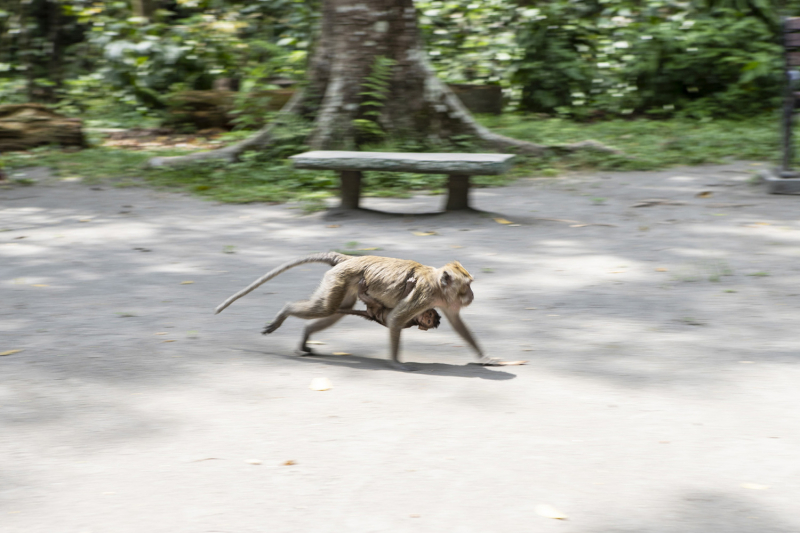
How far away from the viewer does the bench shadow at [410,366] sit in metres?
4.11

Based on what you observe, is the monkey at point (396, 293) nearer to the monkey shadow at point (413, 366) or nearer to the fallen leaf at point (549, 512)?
the monkey shadow at point (413, 366)

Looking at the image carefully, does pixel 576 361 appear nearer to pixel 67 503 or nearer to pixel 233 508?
pixel 233 508

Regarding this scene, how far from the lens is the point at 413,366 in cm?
426

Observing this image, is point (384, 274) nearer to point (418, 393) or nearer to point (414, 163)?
point (418, 393)

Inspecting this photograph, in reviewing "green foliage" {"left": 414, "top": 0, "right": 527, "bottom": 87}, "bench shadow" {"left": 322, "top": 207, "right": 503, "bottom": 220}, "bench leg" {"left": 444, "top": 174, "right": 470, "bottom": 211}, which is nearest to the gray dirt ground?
"bench shadow" {"left": 322, "top": 207, "right": 503, "bottom": 220}

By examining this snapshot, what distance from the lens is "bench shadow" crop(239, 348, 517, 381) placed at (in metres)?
4.11

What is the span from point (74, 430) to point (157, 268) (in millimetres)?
3076

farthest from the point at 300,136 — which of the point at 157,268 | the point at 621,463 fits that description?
the point at 621,463

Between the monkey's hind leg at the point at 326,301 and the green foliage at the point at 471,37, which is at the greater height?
the green foliage at the point at 471,37

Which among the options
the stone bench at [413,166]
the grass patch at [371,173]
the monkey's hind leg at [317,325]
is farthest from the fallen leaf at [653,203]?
the monkey's hind leg at [317,325]

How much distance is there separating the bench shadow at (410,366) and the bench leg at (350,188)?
155 inches

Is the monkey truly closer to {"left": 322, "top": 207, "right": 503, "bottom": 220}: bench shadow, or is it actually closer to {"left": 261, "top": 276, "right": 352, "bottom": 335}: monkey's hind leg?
{"left": 261, "top": 276, "right": 352, "bottom": 335}: monkey's hind leg

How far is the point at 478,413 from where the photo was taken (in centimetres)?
359

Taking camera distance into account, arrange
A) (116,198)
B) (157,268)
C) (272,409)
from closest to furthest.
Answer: (272,409) → (157,268) → (116,198)
